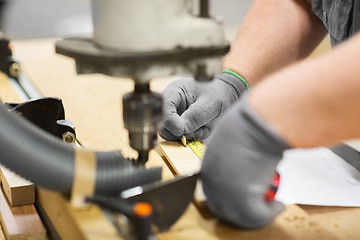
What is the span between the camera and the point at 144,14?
0.60m

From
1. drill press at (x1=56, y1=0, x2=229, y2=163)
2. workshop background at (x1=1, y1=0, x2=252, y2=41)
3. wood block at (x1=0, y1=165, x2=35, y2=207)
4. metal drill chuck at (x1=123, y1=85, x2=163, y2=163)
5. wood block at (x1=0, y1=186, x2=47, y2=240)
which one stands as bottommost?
workshop background at (x1=1, y1=0, x2=252, y2=41)

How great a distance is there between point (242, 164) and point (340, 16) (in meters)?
0.65

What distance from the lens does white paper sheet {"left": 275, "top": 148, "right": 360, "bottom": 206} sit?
86cm

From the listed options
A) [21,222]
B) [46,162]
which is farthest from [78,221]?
[21,222]

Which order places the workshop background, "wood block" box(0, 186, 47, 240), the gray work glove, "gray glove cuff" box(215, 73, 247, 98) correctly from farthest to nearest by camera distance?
1. the workshop background
2. "gray glove cuff" box(215, 73, 247, 98)
3. the gray work glove
4. "wood block" box(0, 186, 47, 240)

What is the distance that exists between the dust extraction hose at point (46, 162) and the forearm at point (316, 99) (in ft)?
0.72

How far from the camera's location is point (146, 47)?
608mm

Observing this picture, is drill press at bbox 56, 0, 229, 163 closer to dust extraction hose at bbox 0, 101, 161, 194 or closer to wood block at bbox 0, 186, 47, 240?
dust extraction hose at bbox 0, 101, 161, 194

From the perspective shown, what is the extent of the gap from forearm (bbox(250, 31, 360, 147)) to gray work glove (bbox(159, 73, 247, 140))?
43 cm

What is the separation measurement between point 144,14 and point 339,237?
0.44 meters

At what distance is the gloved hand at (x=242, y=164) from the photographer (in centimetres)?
61

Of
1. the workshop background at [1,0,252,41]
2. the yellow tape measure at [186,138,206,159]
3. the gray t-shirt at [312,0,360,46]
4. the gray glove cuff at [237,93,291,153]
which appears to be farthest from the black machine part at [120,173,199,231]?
the workshop background at [1,0,252,41]

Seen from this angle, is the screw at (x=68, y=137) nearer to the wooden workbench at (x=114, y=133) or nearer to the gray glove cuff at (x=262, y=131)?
the wooden workbench at (x=114, y=133)

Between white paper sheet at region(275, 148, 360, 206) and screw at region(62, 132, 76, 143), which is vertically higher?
screw at region(62, 132, 76, 143)
